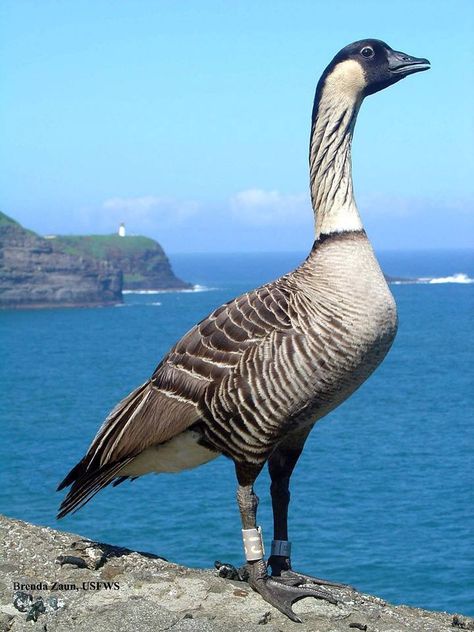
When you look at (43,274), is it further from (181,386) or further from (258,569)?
(258,569)

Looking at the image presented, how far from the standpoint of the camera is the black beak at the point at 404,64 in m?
8.09

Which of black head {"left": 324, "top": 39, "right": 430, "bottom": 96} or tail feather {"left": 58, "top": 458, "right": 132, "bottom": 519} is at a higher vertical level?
black head {"left": 324, "top": 39, "right": 430, "bottom": 96}

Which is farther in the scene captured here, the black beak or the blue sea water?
the blue sea water

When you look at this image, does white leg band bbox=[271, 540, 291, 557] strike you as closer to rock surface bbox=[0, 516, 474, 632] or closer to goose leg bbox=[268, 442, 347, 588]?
goose leg bbox=[268, 442, 347, 588]

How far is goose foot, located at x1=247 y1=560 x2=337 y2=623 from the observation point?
7.82 m

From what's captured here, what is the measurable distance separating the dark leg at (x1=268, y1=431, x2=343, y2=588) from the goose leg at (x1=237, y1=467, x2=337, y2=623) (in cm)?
35

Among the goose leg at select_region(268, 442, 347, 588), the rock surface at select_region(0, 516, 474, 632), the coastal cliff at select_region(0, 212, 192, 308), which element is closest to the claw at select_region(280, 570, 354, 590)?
the goose leg at select_region(268, 442, 347, 588)

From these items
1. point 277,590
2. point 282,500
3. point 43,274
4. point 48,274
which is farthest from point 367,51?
point 48,274

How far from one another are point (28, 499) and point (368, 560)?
15.5 meters

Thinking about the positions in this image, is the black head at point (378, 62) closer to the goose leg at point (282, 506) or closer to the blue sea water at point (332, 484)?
the goose leg at point (282, 506)

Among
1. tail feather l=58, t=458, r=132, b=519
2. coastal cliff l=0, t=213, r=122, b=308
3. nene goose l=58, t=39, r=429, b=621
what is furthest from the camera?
coastal cliff l=0, t=213, r=122, b=308

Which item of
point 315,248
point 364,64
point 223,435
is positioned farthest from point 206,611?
point 364,64

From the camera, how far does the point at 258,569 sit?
314 inches

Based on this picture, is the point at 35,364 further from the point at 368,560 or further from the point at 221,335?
the point at 221,335
